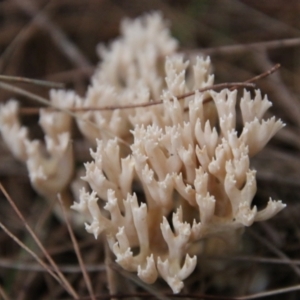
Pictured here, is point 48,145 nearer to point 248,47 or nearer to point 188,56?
point 188,56

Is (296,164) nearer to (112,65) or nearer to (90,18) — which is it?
(112,65)

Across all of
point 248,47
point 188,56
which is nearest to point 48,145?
point 188,56

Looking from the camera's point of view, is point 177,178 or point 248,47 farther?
point 248,47

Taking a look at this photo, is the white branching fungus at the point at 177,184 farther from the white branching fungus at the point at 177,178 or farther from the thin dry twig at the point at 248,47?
the thin dry twig at the point at 248,47

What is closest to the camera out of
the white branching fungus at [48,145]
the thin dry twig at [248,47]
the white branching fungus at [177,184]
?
the white branching fungus at [177,184]

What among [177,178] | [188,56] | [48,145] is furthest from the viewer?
[188,56]

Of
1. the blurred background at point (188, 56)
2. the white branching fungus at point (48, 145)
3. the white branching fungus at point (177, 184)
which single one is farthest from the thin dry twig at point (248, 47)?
the white branching fungus at point (48, 145)

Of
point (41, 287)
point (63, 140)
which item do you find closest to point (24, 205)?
point (41, 287)

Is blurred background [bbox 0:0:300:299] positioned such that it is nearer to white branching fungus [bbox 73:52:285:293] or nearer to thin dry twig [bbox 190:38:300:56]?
thin dry twig [bbox 190:38:300:56]
